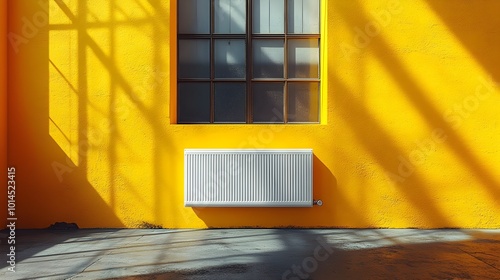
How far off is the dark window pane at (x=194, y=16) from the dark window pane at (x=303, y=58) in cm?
104

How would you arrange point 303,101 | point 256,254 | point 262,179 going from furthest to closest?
point 303,101 < point 262,179 < point 256,254

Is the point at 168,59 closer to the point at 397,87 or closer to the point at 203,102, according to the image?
the point at 203,102

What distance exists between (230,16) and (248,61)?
58 cm

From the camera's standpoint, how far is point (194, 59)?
6051 mm

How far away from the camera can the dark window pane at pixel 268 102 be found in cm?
600

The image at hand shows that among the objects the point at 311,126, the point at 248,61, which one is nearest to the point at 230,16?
the point at 248,61

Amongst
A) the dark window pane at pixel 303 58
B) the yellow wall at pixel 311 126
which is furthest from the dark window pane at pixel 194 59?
the dark window pane at pixel 303 58

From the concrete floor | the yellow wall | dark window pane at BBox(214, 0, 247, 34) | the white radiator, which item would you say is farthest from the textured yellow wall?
dark window pane at BBox(214, 0, 247, 34)

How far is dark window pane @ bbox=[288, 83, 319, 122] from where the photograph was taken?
600 centimetres

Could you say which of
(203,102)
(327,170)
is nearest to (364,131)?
(327,170)

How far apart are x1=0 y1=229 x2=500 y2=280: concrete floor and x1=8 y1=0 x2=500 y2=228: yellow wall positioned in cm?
30

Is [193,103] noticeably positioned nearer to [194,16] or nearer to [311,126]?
[194,16]

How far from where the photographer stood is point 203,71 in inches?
238

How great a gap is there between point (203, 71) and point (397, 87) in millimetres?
2262
